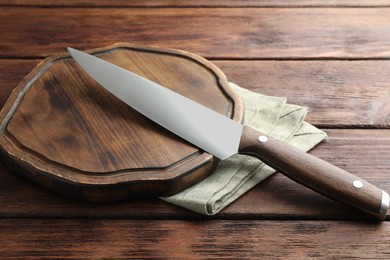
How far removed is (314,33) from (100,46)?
37 centimetres

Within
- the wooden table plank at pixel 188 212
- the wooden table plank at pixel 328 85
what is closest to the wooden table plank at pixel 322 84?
the wooden table plank at pixel 328 85

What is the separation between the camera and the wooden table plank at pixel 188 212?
727mm

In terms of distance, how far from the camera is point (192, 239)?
70cm

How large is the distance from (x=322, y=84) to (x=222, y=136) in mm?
245

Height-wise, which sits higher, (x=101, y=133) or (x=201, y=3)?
(x=201, y=3)

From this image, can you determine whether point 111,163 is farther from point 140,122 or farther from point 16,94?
point 16,94

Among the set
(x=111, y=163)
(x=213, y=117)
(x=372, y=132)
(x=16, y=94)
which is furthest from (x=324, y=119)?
(x=16, y=94)

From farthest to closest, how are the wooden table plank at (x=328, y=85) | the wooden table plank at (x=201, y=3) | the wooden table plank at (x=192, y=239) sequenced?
the wooden table plank at (x=201, y=3) → the wooden table plank at (x=328, y=85) → the wooden table plank at (x=192, y=239)

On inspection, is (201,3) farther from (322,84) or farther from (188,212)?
(188,212)

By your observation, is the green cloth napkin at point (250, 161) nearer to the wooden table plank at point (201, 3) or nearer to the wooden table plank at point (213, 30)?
the wooden table plank at point (213, 30)

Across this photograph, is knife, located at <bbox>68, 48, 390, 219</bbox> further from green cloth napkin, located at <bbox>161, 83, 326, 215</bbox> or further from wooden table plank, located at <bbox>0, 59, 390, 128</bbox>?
wooden table plank, located at <bbox>0, 59, 390, 128</bbox>

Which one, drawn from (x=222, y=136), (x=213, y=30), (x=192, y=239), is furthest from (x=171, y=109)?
(x=213, y=30)

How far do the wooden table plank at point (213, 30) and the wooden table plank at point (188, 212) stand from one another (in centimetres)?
30

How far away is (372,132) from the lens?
2.80 ft
